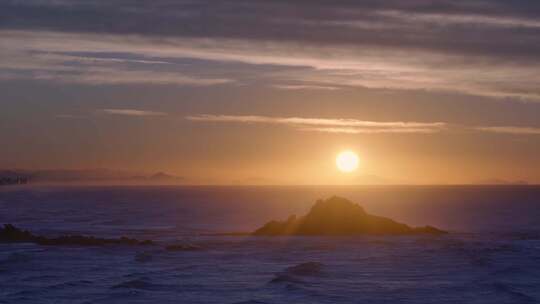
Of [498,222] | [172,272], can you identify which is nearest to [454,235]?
[498,222]

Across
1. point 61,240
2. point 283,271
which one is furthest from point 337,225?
point 283,271

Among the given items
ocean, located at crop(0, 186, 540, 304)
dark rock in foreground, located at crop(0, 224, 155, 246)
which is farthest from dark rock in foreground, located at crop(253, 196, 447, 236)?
dark rock in foreground, located at crop(0, 224, 155, 246)

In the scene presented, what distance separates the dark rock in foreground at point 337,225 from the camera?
7762 cm

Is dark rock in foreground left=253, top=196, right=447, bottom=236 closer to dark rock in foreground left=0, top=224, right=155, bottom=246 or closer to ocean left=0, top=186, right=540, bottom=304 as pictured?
ocean left=0, top=186, right=540, bottom=304

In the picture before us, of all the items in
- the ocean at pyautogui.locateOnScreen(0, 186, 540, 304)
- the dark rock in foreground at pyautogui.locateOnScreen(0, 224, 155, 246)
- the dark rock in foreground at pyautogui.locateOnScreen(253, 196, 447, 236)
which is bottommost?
the ocean at pyautogui.locateOnScreen(0, 186, 540, 304)

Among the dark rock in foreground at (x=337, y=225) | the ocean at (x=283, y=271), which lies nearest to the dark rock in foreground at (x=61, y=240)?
the ocean at (x=283, y=271)

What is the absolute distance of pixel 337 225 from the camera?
7819 cm

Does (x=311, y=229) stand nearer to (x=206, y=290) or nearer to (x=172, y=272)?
(x=172, y=272)

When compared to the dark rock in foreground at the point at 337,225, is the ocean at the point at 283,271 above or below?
below

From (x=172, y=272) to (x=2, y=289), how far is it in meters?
9.84

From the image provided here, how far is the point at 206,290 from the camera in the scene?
4122cm

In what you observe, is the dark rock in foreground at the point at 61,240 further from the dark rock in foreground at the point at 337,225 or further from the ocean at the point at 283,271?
the dark rock in foreground at the point at 337,225

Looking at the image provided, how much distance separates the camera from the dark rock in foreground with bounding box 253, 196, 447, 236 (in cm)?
7762

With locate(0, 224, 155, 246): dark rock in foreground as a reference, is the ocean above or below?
below
